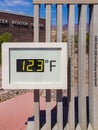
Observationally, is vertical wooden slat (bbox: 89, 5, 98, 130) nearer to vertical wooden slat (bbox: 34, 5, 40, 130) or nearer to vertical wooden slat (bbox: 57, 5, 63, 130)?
vertical wooden slat (bbox: 57, 5, 63, 130)

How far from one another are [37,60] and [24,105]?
9.04 ft

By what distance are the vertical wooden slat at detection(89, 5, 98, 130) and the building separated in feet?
77.8

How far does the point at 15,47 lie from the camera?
4.40 meters

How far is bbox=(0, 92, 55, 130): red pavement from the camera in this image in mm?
5592

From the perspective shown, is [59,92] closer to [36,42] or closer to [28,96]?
[36,42]

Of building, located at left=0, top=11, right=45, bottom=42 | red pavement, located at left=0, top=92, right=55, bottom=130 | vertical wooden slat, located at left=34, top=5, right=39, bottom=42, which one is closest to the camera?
vertical wooden slat, located at left=34, top=5, right=39, bottom=42

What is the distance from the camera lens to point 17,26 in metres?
31.3

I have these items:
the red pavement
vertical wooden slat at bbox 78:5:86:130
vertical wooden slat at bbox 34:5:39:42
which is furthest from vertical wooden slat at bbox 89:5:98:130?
the red pavement

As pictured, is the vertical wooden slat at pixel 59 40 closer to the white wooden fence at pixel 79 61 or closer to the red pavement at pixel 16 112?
the white wooden fence at pixel 79 61

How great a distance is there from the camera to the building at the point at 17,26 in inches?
1145

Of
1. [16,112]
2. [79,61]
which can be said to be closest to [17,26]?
[16,112]

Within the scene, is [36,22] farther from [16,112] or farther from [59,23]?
[16,112]

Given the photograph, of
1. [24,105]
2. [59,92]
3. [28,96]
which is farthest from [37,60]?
[28,96]

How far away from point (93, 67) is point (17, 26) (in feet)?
89.0
